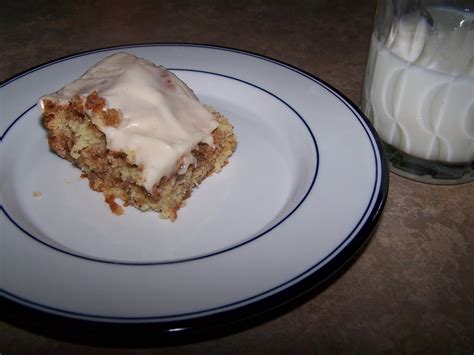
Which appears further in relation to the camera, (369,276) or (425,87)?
(425,87)

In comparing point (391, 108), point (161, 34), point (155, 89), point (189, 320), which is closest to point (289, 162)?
point (391, 108)

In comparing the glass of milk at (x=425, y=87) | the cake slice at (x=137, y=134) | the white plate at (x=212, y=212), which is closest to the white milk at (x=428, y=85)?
the glass of milk at (x=425, y=87)

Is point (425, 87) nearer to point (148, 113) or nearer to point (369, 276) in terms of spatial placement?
point (369, 276)

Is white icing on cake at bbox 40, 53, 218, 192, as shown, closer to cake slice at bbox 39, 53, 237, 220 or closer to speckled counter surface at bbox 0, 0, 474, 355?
cake slice at bbox 39, 53, 237, 220

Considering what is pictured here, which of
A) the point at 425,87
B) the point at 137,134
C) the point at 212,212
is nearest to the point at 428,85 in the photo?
the point at 425,87

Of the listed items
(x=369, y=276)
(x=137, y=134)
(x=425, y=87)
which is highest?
(x=425, y=87)

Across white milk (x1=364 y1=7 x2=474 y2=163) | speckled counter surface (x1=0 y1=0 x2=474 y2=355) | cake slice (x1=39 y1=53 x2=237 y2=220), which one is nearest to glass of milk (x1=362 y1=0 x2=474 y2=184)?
white milk (x1=364 y1=7 x2=474 y2=163)

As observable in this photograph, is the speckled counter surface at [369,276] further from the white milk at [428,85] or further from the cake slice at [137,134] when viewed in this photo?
the cake slice at [137,134]

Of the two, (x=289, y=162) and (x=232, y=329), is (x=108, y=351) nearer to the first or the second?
(x=232, y=329)
